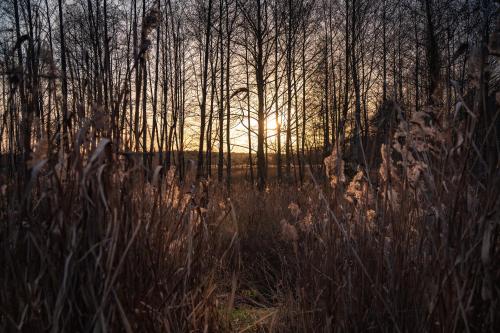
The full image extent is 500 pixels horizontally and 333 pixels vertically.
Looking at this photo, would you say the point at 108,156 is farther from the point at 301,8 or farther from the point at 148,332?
the point at 301,8

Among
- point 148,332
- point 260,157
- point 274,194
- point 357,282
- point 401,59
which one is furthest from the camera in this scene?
point 401,59

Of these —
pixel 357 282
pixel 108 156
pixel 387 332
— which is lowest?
pixel 387 332

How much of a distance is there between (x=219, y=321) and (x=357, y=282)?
2.27ft

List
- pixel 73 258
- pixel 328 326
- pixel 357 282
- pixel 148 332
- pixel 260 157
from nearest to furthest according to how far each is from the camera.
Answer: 1. pixel 73 258
2. pixel 148 332
3. pixel 328 326
4. pixel 357 282
5. pixel 260 157

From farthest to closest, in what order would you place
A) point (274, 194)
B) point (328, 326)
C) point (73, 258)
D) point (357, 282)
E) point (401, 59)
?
point (401, 59) → point (274, 194) → point (357, 282) → point (328, 326) → point (73, 258)

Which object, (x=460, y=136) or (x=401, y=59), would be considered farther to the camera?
(x=401, y=59)

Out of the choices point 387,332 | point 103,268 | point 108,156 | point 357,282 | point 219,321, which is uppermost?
point 108,156

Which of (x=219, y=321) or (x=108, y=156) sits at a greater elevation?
(x=108, y=156)

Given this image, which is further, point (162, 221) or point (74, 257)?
point (162, 221)

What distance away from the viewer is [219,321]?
204 centimetres

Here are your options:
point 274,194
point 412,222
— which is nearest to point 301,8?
point 274,194

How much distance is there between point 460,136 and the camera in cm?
118

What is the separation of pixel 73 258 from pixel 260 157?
410 inches

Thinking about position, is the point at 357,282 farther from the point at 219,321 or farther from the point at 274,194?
the point at 274,194
